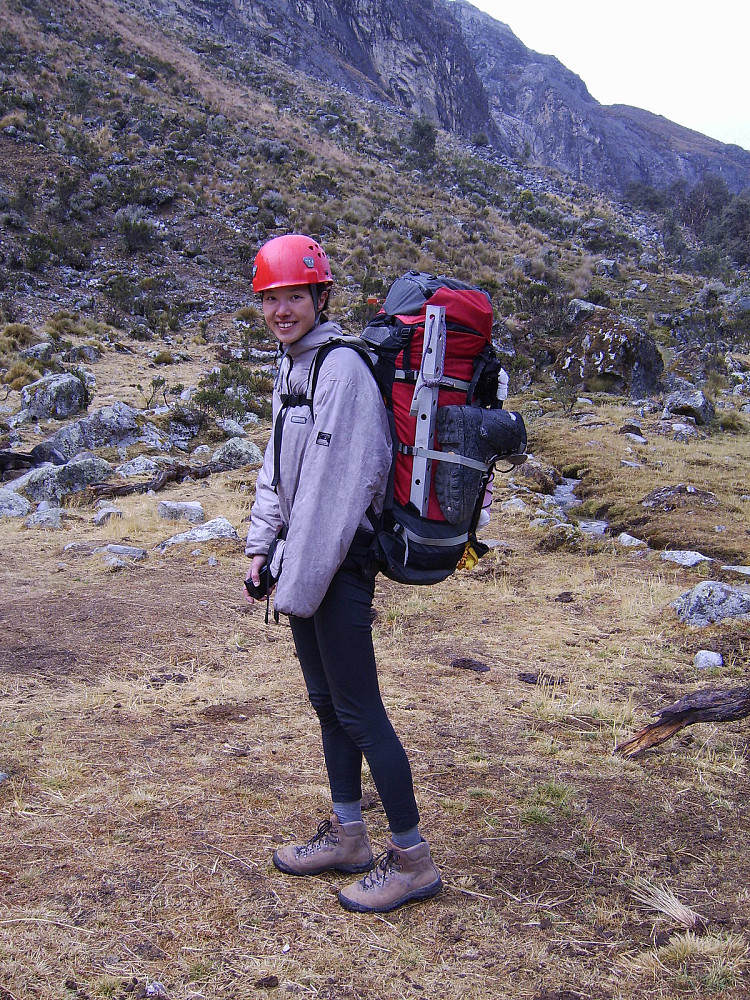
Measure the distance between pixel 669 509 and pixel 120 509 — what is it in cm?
530

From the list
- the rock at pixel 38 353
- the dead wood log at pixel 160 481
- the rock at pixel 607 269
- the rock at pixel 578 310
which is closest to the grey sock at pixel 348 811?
the dead wood log at pixel 160 481

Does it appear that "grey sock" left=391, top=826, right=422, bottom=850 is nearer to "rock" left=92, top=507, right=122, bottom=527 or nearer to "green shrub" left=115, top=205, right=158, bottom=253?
"rock" left=92, top=507, right=122, bottom=527

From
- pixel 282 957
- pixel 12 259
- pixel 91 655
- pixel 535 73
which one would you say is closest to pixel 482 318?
pixel 282 957

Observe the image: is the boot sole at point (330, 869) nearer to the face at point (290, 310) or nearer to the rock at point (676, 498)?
the face at point (290, 310)

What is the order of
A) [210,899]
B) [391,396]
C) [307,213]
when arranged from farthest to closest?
1. [307,213]
2. [210,899]
3. [391,396]

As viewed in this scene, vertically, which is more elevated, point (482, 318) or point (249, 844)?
point (482, 318)

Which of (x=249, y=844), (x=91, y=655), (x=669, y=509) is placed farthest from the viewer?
(x=669, y=509)

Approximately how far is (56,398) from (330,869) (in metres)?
9.51

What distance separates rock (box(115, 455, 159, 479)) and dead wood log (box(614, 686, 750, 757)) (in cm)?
674

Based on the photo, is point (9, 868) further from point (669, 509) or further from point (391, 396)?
point (669, 509)

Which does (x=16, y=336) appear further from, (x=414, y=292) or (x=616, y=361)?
(x=414, y=292)

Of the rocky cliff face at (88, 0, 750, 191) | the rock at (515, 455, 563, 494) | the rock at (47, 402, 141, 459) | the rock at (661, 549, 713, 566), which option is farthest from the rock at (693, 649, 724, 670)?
the rocky cliff face at (88, 0, 750, 191)

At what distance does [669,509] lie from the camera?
→ 7.24m

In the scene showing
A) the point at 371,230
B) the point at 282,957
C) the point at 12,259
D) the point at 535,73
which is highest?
the point at 535,73
